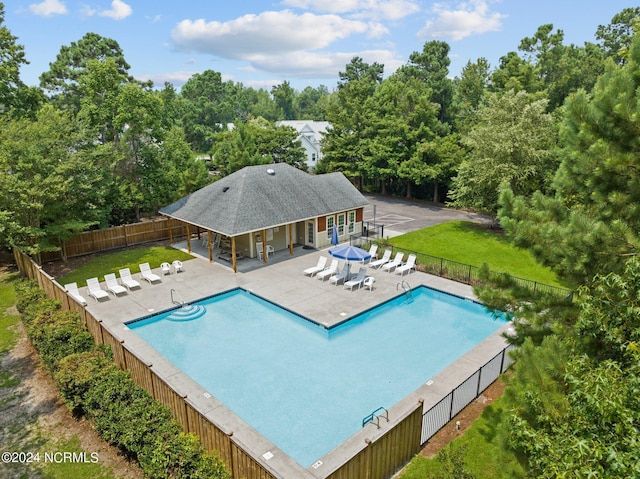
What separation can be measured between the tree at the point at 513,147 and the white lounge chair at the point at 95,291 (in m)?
23.7

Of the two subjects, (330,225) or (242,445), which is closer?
(242,445)

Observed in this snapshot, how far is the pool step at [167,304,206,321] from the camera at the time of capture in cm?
1733

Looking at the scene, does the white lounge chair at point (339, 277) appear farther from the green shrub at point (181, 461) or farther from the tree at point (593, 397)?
the tree at point (593, 397)

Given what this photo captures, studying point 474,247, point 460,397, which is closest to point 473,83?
point 474,247

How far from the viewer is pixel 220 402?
38.8ft

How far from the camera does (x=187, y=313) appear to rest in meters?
17.6

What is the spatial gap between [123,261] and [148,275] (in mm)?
3889

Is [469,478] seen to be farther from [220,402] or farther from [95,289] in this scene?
[95,289]

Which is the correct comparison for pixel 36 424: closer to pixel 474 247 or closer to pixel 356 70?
pixel 474 247

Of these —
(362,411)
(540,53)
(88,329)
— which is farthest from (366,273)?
(540,53)

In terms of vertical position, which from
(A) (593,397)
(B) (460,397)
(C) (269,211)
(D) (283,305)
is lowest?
(D) (283,305)

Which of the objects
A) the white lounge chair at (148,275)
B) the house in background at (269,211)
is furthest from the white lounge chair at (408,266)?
the white lounge chair at (148,275)

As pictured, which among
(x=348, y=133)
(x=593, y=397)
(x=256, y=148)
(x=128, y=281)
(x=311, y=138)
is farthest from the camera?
(x=311, y=138)

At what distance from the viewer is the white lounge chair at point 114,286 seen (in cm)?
1892
